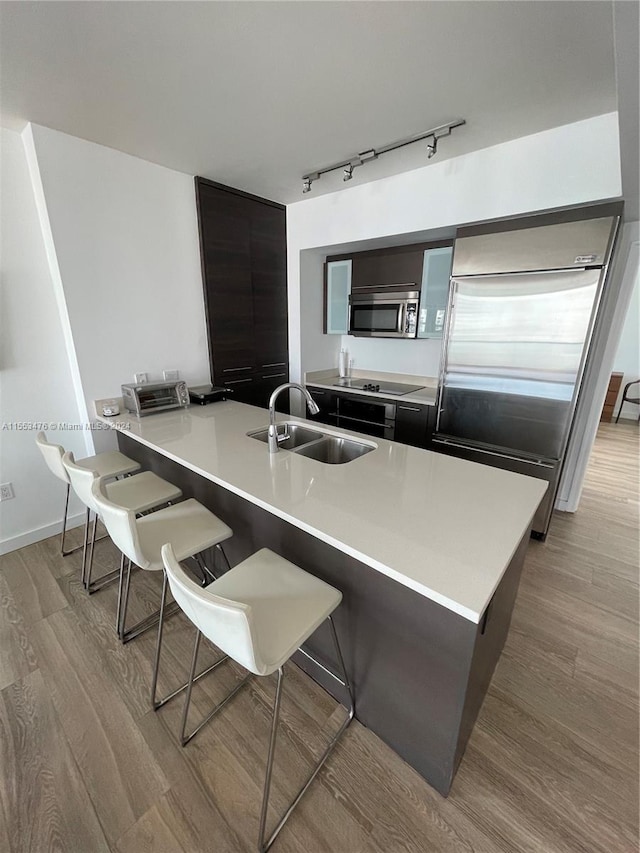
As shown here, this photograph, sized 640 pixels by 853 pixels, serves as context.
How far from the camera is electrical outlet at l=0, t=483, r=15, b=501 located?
2354 mm

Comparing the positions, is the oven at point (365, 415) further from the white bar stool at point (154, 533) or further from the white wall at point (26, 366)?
the white wall at point (26, 366)

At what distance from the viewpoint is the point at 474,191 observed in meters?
2.25

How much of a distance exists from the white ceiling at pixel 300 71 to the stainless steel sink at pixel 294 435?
1677 mm

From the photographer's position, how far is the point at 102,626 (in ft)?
6.09

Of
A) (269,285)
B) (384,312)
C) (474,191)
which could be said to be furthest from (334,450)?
(269,285)

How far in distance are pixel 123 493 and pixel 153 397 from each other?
0.79 m

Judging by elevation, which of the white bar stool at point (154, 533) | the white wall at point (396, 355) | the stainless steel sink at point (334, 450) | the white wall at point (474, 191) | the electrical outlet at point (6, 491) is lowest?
the electrical outlet at point (6, 491)

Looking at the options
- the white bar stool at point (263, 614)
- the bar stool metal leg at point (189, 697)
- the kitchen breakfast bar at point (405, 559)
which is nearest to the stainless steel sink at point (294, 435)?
the kitchen breakfast bar at point (405, 559)

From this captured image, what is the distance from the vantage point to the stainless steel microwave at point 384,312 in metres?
3.00

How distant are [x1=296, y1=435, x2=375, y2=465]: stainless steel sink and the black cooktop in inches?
49.2

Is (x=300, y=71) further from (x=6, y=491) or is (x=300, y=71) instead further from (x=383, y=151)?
(x=6, y=491)

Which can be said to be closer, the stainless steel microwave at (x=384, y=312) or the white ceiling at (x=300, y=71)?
the white ceiling at (x=300, y=71)

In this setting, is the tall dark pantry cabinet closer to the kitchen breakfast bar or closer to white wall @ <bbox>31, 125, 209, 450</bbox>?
white wall @ <bbox>31, 125, 209, 450</bbox>

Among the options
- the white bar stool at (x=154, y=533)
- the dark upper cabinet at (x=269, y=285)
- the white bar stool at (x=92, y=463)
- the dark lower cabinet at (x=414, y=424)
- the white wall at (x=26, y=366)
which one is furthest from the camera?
the dark upper cabinet at (x=269, y=285)
